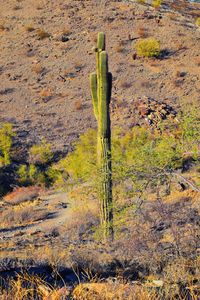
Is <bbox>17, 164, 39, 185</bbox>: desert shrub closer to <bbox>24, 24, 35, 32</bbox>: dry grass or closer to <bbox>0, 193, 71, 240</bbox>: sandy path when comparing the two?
<bbox>0, 193, 71, 240</bbox>: sandy path

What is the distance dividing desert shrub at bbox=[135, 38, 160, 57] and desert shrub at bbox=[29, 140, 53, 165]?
14339mm

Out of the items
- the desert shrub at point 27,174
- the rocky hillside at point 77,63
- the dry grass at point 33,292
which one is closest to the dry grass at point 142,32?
the rocky hillside at point 77,63

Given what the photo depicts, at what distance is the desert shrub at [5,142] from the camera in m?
26.7

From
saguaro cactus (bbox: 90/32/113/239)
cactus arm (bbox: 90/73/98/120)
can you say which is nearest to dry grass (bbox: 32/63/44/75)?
saguaro cactus (bbox: 90/32/113/239)

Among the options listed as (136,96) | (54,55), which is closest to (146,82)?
(136,96)

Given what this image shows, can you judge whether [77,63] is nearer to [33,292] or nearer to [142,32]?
[142,32]

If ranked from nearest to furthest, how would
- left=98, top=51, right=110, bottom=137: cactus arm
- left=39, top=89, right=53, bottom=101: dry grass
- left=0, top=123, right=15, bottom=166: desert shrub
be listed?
left=98, top=51, right=110, bottom=137: cactus arm
left=0, top=123, right=15, bottom=166: desert shrub
left=39, top=89, right=53, bottom=101: dry grass

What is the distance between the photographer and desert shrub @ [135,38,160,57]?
125ft

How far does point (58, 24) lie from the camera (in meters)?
43.9

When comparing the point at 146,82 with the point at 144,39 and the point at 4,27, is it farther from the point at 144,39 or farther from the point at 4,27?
the point at 4,27

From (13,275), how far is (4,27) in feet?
130

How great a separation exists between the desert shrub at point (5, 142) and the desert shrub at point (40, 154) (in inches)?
54.7

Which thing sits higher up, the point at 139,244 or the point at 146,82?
the point at 139,244

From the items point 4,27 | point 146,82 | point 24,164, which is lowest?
point 24,164
